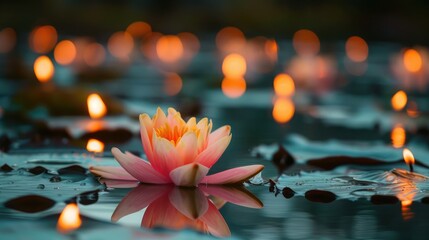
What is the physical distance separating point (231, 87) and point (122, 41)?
4.59m

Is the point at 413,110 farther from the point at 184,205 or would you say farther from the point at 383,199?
the point at 184,205

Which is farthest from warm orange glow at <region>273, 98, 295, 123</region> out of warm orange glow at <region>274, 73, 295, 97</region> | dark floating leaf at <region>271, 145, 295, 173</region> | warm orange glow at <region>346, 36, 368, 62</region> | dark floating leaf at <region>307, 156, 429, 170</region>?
warm orange glow at <region>346, 36, 368, 62</region>

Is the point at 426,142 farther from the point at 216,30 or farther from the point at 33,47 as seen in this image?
the point at 216,30

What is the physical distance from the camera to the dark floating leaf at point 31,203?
77.7 inches

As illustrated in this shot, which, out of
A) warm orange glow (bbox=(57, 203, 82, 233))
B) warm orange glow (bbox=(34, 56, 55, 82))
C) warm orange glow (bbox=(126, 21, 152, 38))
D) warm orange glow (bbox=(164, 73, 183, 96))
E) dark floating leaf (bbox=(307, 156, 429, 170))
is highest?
warm orange glow (bbox=(126, 21, 152, 38))

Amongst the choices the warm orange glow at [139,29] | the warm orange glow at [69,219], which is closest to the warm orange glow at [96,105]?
the warm orange glow at [69,219]

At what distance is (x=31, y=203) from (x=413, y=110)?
3072 mm

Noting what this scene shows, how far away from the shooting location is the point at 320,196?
7.16 feet

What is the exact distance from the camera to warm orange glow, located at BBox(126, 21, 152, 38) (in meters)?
12.9

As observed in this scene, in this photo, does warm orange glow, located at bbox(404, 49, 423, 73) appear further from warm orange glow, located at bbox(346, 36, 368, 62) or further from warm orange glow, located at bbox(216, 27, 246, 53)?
warm orange glow, located at bbox(216, 27, 246, 53)

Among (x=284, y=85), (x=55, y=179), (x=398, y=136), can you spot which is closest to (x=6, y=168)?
(x=55, y=179)

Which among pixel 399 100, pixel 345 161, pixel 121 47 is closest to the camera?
pixel 345 161

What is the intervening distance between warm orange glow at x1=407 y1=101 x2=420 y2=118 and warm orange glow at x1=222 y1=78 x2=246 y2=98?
1.17m

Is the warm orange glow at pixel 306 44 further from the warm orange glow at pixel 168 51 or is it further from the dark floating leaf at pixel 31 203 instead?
the dark floating leaf at pixel 31 203
